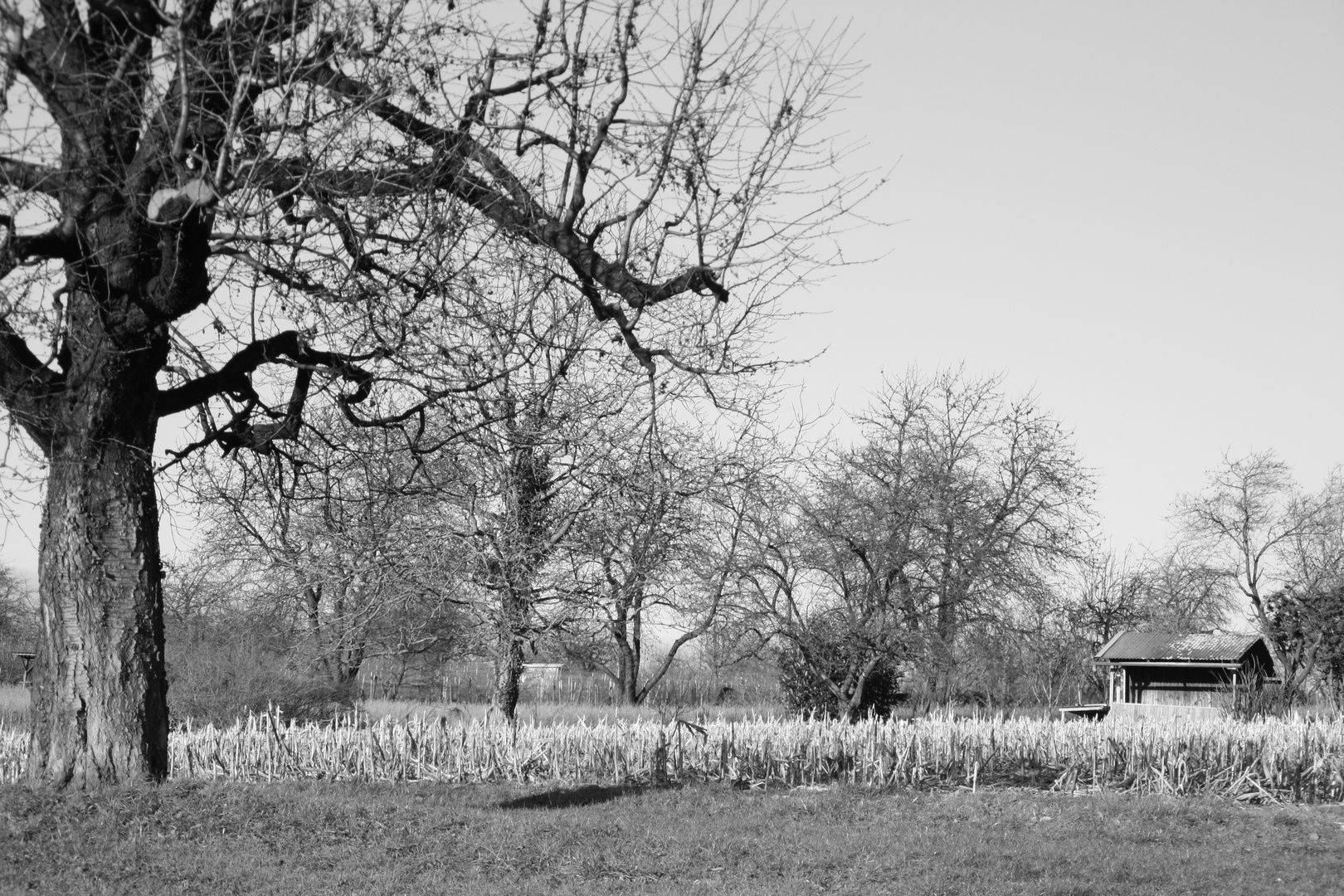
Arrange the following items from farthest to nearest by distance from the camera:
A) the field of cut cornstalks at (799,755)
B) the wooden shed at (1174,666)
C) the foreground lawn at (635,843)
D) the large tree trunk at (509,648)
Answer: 1. the wooden shed at (1174,666)
2. the large tree trunk at (509,648)
3. the field of cut cornstalks at (799,755)
4. the foreground lawn at (635,843)

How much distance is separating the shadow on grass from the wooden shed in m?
24.3

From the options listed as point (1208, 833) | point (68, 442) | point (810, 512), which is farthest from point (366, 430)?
point (810, 512)

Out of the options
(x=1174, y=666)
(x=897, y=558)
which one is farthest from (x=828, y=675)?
(x=1174, y=666)

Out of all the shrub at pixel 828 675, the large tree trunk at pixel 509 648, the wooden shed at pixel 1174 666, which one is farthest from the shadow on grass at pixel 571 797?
the wooden shed at pixel 1174 666

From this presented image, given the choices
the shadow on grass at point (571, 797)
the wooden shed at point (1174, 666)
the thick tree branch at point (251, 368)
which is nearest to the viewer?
the thick tree branch at point (251, 368)

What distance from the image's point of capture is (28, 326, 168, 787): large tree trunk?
7.35 meters

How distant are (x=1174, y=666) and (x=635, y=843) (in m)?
29.8

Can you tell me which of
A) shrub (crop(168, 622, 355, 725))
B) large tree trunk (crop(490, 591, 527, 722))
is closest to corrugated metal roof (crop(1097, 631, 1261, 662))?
large tree trunk (crop(490, 591, 527, 722))

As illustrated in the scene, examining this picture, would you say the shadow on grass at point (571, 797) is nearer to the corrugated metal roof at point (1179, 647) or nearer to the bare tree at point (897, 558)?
the bare tree at point (897, 558)

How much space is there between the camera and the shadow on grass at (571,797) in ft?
35.5

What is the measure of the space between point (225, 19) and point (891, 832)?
7.97m

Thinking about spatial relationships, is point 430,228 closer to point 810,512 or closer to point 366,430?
point 366,430

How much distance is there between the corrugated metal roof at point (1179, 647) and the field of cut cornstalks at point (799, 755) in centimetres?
2083

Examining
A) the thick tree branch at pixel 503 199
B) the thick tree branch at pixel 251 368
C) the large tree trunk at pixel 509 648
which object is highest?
the thick tree branch at pixel 503 199
